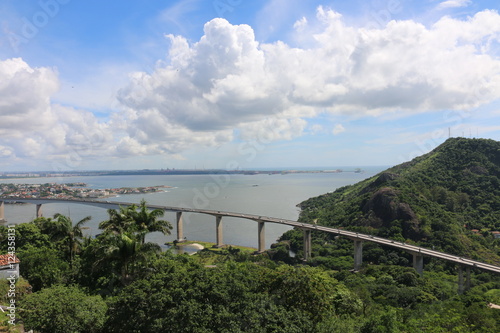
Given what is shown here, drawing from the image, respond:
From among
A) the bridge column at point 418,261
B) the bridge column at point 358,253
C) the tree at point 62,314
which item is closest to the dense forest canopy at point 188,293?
the tree at point 62,314

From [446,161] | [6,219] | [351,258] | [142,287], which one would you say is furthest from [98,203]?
[446,161]

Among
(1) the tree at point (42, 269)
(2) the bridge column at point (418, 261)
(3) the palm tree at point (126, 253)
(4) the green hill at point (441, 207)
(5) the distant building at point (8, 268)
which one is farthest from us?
(4) the green hill at point (441, 207)

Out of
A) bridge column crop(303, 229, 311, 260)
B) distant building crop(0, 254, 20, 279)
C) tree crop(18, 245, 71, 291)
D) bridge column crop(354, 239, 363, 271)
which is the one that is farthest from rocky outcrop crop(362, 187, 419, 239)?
distant building crop(0, 254, 20, 279)

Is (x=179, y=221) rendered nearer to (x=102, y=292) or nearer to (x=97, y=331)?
(x=102, y=292)

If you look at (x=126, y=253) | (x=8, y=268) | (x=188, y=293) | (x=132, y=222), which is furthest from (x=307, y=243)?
(x=188, y=293)

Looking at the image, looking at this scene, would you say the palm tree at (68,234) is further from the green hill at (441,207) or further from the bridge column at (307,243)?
the green hill at (441,207)

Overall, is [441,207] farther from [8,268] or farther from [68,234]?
[8,268]

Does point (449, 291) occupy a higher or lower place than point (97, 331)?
lower
